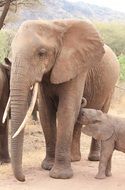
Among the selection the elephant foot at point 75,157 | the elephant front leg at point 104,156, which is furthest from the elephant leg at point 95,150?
the elephant front leg at point 104,156

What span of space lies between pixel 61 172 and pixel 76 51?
1494mm

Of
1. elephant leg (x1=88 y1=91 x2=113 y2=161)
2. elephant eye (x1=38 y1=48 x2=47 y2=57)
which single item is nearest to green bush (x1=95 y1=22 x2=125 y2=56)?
elephant leg (x1=88 y1=91 x2=113 y2=161)

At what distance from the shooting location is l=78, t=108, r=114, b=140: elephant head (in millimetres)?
6875

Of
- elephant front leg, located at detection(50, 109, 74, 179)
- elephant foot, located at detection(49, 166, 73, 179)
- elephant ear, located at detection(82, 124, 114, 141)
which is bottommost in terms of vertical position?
elephant foot, located at detection(49, 166, 73, 179)

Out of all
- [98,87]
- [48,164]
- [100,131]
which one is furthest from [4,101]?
[100,131]

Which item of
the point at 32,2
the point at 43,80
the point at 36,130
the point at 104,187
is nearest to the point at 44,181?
the point at 104,187

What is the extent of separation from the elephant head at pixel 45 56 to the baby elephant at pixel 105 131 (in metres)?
0.55

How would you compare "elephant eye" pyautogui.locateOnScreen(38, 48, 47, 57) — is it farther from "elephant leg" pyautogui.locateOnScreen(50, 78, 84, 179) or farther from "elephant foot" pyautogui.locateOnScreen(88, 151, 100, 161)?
"elephant foot" pyautogui.locateOnScreen(88, 151, 100, 161)

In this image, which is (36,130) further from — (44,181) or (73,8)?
(73,8)

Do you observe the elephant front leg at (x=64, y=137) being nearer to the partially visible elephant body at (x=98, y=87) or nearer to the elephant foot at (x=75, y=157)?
the partially visible elephant body at (x=98, y=87)

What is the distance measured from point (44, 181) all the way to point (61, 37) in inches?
68.3

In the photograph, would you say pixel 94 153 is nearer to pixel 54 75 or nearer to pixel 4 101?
pixel 4 101

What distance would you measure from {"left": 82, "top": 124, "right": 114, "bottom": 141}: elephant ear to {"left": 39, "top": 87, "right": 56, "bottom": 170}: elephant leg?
0.80 meters

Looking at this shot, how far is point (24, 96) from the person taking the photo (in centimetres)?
648
